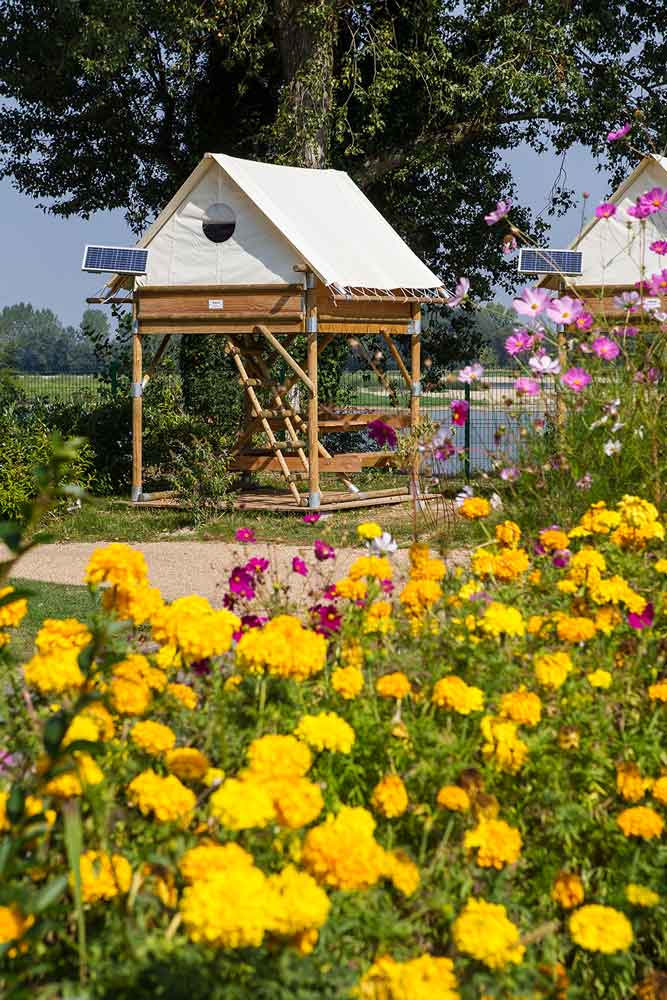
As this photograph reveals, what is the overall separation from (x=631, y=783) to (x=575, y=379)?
3.16 m

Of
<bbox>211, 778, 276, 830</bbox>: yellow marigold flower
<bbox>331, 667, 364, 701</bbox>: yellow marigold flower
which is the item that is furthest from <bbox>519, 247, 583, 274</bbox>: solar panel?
<bbox>211, 778, 276, 830</bbox>: yellow marigold flower

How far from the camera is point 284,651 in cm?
295

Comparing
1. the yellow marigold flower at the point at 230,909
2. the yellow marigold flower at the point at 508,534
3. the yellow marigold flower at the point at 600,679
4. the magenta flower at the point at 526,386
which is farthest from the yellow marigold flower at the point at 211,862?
the magenta flower at the point at 526,386

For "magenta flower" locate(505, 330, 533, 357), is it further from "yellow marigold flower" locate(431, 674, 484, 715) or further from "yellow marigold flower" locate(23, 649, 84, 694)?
"yellow marigold flower" locate(23, 649, 84, 694)

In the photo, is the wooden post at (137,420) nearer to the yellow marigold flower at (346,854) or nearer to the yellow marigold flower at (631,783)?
the yellow marigold flower at (631,783)

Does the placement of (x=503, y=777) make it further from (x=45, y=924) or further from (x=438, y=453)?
(x=438, y=453)

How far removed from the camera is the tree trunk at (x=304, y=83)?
727 inches

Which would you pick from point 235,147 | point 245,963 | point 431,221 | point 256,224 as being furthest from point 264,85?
point 245,963

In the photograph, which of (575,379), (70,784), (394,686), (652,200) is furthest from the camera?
(652,200)

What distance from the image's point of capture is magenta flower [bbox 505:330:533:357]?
631cm

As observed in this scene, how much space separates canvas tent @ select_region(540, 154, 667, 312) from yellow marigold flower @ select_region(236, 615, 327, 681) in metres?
12.6

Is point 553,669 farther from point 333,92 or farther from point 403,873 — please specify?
point 333,92

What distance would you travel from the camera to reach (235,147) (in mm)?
20531

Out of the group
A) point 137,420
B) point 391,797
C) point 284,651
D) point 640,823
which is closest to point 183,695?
point 284,651
